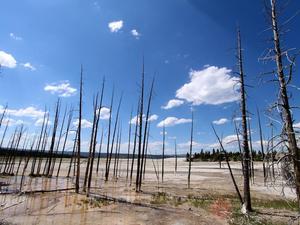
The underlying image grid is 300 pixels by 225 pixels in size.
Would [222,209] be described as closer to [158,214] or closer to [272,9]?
[158,214]

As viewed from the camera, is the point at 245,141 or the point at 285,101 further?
the point at 245,141

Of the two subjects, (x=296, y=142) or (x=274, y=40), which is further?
(x=274, y=40)

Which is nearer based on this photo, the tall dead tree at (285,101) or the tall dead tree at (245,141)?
the tall dead tree at (285,101)

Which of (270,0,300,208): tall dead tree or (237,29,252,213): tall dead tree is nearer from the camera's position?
(270,0,300,208): tall dead tree

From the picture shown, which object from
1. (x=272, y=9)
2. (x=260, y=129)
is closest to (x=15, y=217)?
(x=272, y=9)

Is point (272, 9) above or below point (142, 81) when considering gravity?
below

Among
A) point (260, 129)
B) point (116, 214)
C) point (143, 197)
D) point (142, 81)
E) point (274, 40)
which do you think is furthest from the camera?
point (260, 129)

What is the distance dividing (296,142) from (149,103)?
63.7ft

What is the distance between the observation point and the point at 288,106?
814cm

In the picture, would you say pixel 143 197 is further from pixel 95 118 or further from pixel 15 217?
pixel 15 217

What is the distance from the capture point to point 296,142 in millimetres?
7844

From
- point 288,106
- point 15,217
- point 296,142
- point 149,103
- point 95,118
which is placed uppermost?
point 149,103

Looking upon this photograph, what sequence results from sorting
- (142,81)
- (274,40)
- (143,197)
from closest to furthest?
(274,40) → (143,197) → (142,81)

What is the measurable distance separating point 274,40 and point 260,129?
30.9 meters
